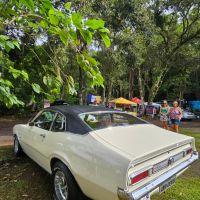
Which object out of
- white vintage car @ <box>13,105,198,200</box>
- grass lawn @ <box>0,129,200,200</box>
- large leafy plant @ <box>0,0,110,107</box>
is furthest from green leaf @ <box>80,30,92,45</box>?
grass lawn @ <box>0,129,200,200</box>

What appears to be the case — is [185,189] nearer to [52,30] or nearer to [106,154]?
[106,154]

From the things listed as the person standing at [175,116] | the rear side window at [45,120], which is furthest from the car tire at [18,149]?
the person standing at [175,116]

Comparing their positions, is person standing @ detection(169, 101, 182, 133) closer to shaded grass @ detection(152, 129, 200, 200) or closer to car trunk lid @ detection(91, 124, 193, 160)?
shaded grass @ detection(152, 129, 200, 200)

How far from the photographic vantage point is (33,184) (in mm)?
5047

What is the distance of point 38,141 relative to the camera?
5.07 m

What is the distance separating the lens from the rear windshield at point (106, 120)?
167 inches

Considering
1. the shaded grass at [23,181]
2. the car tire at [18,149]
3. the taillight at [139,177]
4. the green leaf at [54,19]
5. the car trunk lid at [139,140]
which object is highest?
the green leaf at [54,19]

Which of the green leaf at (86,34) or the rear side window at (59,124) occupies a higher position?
the green leaf at (86,34)

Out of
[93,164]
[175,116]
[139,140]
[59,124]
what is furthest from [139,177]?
[175,116]

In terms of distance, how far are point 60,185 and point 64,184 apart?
139 millimetres

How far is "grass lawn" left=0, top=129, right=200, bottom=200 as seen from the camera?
14.8 feet

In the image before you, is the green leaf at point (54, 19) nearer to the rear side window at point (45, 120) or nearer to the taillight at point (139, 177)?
the taillight at point (139, 177)

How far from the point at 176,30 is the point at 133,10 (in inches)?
409

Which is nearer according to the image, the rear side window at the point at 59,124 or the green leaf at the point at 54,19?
the green leaf at the point at 54,19
